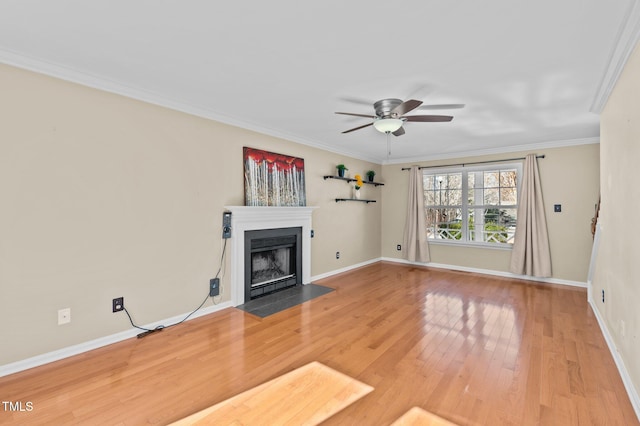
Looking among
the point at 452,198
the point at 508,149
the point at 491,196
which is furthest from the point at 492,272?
the point at 508,149

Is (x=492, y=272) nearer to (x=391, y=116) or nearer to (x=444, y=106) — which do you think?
(x=444, y=106)

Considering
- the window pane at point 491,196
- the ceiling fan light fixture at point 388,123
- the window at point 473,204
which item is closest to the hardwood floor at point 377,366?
the window at point 473,204

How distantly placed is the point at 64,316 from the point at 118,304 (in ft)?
1.24

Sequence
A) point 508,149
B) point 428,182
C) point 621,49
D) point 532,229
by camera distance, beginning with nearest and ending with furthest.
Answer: point 621,49
point 532,229
point 508,149
point 428,182

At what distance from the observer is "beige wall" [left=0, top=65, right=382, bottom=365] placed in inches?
86.9

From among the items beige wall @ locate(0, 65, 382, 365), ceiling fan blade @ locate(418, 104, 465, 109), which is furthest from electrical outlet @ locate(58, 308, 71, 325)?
ceiling fan blade @ locate(418, 104, 465, 109)

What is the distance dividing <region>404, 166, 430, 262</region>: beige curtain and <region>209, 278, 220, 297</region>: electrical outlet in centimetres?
402

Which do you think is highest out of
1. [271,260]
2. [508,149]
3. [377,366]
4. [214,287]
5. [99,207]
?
[508,149]

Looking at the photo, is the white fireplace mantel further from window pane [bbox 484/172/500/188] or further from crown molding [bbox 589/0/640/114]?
window pane [bbox 484/172/500/188]

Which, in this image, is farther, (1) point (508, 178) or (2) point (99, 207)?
(1) point (508, 178)

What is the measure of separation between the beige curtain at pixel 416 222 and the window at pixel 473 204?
223 millimetres

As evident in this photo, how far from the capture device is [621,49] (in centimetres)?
202

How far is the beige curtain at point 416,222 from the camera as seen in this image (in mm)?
5992

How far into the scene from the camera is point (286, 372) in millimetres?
2215
